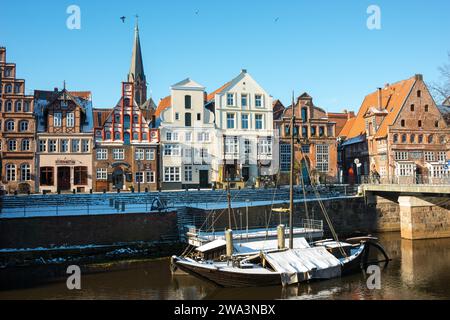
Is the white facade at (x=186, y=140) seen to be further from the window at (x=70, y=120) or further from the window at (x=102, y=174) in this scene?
the window at (x=70, y=120)

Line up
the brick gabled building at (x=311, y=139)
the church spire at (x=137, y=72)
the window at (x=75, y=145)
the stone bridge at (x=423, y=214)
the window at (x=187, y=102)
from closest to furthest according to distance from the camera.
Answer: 1. the stone bridge at (x=423, y=214)
2. the window at (x=75, y=145)
3. the window at (x=187, y=102)
4. the brick gabled building at (x=311, y=139)
5. the church spire at (x=137, y=72)

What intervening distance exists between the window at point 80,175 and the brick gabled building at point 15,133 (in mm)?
4257

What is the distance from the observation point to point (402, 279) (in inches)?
987

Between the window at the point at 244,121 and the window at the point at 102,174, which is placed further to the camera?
the window at the point at 244,121

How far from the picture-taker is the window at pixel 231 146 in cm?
5447

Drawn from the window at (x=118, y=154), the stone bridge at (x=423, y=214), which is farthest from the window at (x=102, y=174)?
the stone bridge at (x=423, y=214)

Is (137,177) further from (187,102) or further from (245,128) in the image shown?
(245,128)

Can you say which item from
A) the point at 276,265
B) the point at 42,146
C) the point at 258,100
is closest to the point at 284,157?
the point at 258,100

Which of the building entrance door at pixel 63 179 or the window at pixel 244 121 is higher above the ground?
the window at pixel 244 121

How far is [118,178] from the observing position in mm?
51469

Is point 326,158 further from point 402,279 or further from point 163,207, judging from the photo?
point 402,279

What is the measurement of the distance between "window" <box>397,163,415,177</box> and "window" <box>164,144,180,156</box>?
26044 mm

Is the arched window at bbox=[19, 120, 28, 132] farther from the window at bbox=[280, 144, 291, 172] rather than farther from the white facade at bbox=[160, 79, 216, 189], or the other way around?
the window at bbox=[280, 144, 291, 172]

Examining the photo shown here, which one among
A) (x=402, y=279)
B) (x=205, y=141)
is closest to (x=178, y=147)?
(x=205, y=141)
